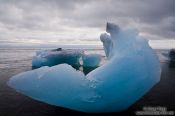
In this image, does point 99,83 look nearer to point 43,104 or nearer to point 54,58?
point 43,104

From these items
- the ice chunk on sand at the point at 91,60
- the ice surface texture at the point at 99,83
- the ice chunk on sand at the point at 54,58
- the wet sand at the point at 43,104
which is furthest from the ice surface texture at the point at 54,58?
the ice surface texture at the point at 99,83

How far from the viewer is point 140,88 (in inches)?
206

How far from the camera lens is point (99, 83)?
5164 millimetres

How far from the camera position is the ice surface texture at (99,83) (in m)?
5.05

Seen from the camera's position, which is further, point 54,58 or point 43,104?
point 54,58

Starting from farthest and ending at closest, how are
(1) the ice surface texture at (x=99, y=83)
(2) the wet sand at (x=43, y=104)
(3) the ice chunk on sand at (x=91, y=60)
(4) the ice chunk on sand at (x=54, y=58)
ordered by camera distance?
(3) the ice chunk on sand at (x=91, y=60) < (4) the ice chunk on sand at (x=54, y=58) < (2) the wet sand at (x=43, y=104) < (1) the ice surface texture at (x=99, y=83)

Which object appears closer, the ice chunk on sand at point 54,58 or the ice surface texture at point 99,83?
the ice surface texture at point 99,83

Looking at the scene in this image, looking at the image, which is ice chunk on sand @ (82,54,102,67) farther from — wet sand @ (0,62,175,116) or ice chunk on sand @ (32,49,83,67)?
wet sand @ (0,62,175,116)

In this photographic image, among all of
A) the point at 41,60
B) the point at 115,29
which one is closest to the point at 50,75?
the point at 115,29

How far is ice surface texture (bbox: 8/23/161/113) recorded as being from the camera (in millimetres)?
5051

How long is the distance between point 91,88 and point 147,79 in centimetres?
136

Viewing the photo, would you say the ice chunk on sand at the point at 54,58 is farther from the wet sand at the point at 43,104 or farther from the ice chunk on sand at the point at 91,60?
the wet sand at the point at 43,104

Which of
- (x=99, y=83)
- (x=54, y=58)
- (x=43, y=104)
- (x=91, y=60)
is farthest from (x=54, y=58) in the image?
(x=99, y=83)

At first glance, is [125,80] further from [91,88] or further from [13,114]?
[13,114]
